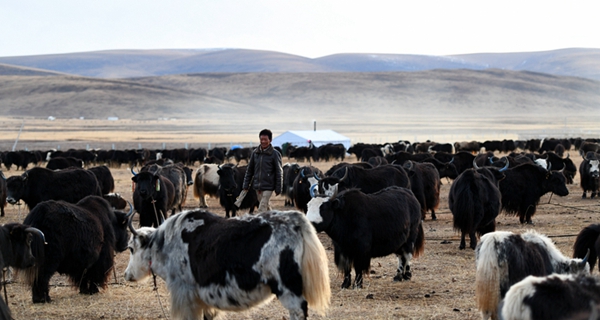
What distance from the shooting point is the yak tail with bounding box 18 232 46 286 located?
7852 mm

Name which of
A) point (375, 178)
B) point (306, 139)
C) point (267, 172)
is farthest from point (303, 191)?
point (306, 139)

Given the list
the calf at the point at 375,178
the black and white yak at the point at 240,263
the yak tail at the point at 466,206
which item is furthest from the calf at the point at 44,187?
the black and white yak at the point at 240,263

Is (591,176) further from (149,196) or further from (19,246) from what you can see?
(19,246)

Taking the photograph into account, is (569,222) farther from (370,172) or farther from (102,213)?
(102,213)

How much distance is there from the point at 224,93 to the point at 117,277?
140 meters

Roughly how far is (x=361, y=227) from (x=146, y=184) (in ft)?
17.9

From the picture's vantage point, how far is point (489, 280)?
630 cm

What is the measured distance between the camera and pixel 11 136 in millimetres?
72562

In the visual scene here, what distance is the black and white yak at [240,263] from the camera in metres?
5.97

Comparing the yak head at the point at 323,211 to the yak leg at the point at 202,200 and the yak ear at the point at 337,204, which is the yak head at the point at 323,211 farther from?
the yak leg at the point at 202,200

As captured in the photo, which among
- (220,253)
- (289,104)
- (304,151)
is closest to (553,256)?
(220,253)

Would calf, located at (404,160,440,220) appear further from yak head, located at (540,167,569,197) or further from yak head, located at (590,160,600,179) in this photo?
yak head, located at (590,160,600,179)

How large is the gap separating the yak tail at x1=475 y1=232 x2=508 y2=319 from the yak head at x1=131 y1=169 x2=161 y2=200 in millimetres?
7856

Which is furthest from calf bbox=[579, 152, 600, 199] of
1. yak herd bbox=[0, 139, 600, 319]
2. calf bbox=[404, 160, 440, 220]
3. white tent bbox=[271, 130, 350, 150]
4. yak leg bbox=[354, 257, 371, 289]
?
white tent bbox=[271, 130, 350, 150]
